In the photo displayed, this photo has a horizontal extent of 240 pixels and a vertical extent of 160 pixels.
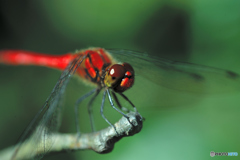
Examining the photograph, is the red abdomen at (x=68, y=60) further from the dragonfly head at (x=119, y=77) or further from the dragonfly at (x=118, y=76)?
the dragonfly head at (x=119, y=77)

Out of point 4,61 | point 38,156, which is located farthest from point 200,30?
point 4,61

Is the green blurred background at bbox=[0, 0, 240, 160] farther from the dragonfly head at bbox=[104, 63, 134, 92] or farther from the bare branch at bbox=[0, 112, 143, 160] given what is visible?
the bare branch at bbox=[0, 112, 143, 160]

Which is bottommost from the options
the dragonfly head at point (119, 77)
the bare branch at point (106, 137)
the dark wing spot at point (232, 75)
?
the dark wing spot at point (232, 75)

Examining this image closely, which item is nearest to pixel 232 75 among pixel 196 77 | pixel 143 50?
pixel 196 77

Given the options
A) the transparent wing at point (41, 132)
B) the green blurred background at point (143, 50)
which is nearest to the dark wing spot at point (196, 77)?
the green blurred background at point (143, 50)

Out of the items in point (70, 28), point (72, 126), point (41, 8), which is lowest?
point (72, 126)

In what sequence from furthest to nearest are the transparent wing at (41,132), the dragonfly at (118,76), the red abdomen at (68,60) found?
the red abdomen at (68,60) → the dragonfly at (118,76) → the transparent wing at (41,132)

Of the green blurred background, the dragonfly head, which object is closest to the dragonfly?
the dragonfly head

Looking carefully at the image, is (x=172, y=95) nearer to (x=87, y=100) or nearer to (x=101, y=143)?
(x=87, y=100)
